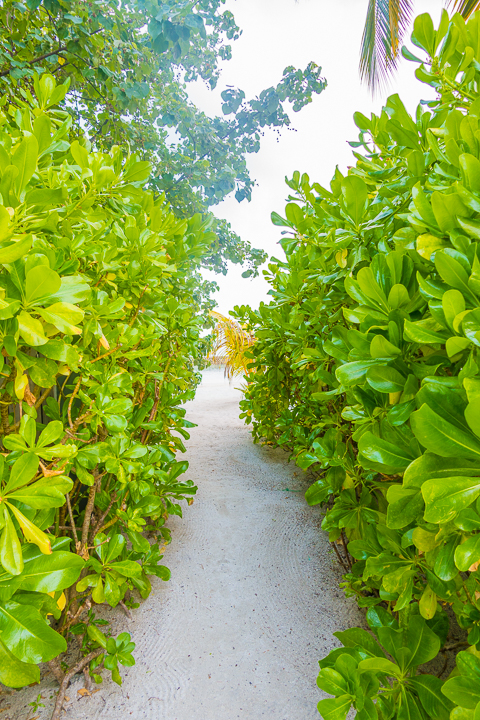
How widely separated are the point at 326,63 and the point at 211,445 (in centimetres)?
394

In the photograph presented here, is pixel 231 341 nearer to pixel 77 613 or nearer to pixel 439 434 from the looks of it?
pixel 77 613

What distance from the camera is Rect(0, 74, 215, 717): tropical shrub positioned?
0.49 m

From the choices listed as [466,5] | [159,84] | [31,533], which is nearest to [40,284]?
[31,533]

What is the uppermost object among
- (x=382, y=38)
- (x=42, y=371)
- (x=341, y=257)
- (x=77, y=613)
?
(x=382, y=38)

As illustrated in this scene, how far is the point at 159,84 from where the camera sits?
9.65ft

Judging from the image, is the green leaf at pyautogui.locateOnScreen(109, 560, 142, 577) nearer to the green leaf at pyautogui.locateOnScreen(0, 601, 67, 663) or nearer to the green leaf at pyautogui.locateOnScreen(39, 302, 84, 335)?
the green leaf at pyautogui.locateOnScreen(0, 601, 67, 663)

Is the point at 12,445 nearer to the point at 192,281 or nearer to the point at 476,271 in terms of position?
the point at 476,271

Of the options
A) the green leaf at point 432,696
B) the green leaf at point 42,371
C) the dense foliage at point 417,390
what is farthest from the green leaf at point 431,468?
the green leaf at point 42,371

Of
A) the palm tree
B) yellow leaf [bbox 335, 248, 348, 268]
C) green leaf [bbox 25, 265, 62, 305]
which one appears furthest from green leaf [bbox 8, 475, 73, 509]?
the palm tree

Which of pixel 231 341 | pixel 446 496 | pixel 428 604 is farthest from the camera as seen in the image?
pixel 231 341

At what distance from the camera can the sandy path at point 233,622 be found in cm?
82

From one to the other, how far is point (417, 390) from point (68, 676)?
1086 mm

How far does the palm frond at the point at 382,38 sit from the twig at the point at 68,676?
5885 millimetres

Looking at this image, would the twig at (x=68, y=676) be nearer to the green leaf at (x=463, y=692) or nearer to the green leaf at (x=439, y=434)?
the green leaf at (x=463, y=692)
